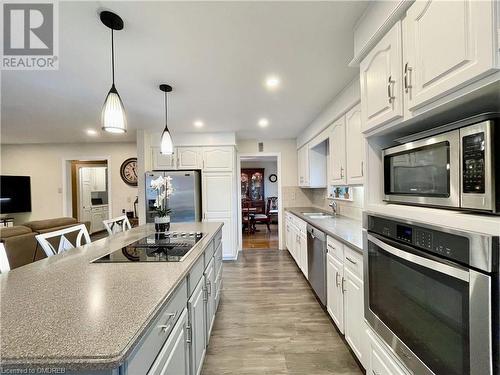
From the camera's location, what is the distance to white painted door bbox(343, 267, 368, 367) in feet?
5.28

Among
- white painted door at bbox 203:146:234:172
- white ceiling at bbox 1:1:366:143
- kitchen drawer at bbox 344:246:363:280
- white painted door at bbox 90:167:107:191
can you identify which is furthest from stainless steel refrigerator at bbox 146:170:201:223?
white painted door at bbox 90:167:107:191

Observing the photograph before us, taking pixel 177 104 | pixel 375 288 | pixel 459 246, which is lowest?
pixel 375 288

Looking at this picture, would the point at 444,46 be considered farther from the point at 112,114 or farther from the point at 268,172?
the point at 268,172

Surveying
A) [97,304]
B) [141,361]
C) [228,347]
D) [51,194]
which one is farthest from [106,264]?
[51,194]

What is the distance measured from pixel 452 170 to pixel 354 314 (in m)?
1.32

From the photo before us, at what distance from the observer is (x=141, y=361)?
791mm

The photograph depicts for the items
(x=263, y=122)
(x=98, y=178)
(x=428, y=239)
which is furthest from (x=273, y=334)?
(x=98, y=178)

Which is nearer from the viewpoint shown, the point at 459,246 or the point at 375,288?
the point at 459,246

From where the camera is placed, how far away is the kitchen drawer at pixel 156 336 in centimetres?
76

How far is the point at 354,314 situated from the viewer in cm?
173

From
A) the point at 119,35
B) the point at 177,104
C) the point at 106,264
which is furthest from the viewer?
the point at 177,104

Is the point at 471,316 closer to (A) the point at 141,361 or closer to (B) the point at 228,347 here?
(A) the point at 141,361

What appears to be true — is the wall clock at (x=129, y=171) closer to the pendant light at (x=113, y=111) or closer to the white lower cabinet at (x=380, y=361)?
the pendant light at (x=113, y=111)

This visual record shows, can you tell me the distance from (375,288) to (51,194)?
6997 mm
